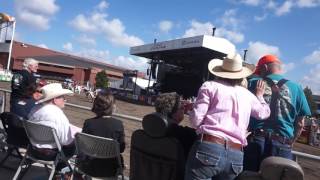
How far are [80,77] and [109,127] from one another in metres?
87.5

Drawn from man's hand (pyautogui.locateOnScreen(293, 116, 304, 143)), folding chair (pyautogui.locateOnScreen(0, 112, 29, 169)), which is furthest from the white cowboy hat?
man's hand (pyautogui.locateOnScreen(293, 116, 304, 143))

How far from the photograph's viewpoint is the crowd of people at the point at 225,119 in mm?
3189

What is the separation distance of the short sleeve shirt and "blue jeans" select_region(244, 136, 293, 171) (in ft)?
0.33

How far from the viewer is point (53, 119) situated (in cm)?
469

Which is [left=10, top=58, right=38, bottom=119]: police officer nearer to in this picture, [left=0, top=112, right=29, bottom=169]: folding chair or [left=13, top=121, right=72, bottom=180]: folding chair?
[left=0, top=112, right=29, bottom=169]: folding chair

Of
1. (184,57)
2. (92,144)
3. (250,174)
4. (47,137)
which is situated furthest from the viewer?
(184,57)

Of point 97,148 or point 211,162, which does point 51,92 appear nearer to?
point 97,148

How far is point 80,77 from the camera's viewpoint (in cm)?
9019

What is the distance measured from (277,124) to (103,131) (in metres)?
1.64

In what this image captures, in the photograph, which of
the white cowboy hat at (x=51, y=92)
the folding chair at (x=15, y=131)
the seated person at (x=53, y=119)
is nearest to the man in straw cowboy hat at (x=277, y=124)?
the seated person at (x=53, y=119)

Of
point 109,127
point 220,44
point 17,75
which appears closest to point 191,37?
point 220,44

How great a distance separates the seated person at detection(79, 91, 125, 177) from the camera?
4199mm

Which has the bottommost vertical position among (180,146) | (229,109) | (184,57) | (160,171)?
(160,171)

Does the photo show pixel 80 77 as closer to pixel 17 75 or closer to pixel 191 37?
pixel 191 37
